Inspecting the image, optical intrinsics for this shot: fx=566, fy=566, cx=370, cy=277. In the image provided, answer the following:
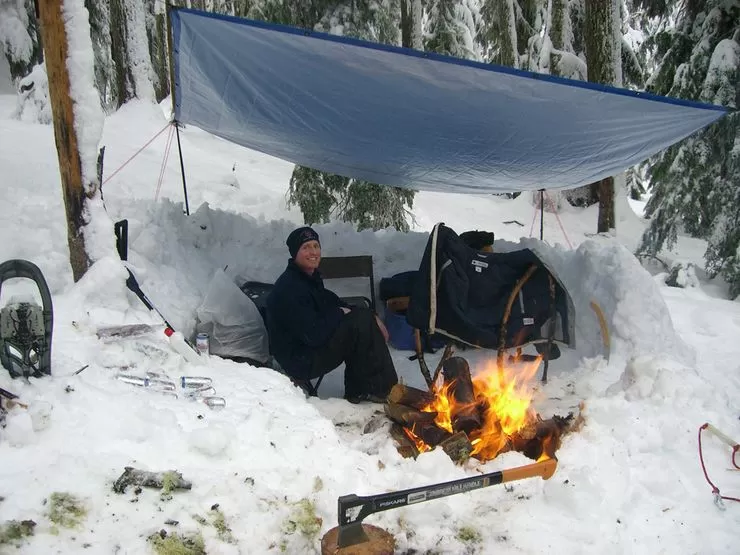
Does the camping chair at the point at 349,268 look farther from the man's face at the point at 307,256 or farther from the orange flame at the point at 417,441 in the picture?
the orange flame at the point at 417,441

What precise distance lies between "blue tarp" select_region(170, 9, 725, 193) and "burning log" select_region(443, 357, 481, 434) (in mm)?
1631

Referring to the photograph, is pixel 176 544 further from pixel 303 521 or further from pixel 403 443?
pixel 403 443

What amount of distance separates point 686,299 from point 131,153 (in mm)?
8321

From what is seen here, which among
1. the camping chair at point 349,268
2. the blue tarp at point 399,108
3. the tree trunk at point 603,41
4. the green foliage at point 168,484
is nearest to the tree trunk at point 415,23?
the tree trunk at point 603,41

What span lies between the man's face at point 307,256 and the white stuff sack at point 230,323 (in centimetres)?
62

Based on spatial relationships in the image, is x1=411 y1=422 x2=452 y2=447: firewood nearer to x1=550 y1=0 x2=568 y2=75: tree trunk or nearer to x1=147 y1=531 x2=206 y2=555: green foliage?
x1=147 y1=531 x2=206 y2=555: green foliage

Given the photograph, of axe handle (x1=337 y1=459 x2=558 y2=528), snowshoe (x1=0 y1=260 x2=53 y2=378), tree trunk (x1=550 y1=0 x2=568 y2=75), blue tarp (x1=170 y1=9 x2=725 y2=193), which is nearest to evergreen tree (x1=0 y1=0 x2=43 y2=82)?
blue tarp (x1=170 y1=9 x2=725 y2=193)

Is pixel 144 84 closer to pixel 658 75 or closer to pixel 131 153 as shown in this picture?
pixel 131 153

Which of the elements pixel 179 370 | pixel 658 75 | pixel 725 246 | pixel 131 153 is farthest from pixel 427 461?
pixel 131 153

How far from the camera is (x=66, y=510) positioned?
73.0 inches

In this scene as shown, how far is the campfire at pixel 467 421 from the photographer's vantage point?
2.94m

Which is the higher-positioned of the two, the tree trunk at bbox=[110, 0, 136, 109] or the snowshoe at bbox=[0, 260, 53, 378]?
the tree trunk at bbox=[110, 0, 136, 109]

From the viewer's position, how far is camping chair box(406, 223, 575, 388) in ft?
13.0

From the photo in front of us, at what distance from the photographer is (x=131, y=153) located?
923 centimetres
